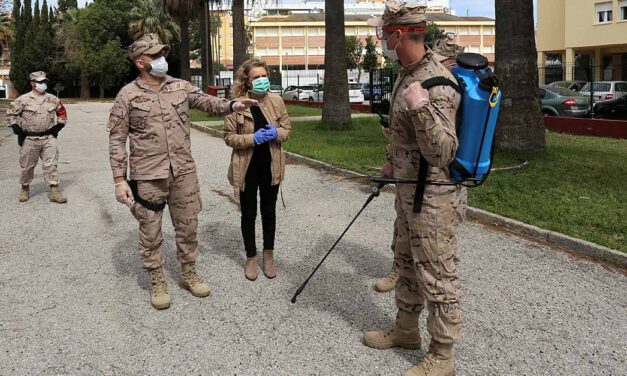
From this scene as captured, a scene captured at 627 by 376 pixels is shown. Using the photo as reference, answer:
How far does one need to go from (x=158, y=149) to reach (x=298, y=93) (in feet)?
120

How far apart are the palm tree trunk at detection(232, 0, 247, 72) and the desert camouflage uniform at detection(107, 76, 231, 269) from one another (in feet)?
52.6

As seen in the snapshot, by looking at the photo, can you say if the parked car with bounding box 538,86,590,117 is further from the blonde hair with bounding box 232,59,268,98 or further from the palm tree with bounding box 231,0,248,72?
the blonde hair with bounding box 232,59,268,98

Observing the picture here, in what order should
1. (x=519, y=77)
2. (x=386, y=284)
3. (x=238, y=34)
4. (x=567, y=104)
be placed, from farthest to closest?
(x=238, y=34) → (x=567, y=104) → (x=519, y=77) → (x=386, y=284)

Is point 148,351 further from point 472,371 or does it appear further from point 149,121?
point 472,371

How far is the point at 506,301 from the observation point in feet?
14.7

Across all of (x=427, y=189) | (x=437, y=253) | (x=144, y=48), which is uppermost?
(x=144, y=48)

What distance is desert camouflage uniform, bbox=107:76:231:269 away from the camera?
14.2ft

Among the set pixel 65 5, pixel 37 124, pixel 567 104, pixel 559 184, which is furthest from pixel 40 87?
pixel 65 5

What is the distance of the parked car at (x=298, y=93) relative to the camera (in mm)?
40406

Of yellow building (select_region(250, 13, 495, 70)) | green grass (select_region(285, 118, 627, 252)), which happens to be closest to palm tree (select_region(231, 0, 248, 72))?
green grass (select_region(285, 118, 627, 252))

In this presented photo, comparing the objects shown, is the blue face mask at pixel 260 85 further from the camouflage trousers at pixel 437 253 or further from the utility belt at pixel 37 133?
the utility belt at pixel 37 133

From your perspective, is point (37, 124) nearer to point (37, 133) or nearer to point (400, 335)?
point (37, 133)

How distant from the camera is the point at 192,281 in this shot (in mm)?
4754

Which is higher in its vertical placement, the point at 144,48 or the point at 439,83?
the point at 144,48
